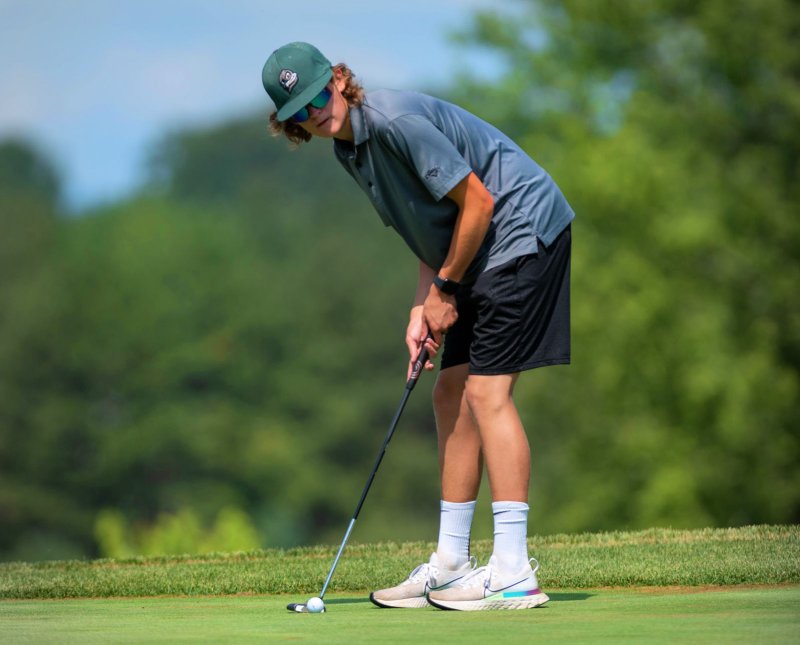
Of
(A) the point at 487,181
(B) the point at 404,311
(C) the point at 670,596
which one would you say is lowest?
(C) the point at 670,596

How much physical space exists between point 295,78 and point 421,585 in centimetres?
188

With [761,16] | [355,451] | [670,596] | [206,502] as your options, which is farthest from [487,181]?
[355,451]

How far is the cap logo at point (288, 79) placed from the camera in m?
5.10

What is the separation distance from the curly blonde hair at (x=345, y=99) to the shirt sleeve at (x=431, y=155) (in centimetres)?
21

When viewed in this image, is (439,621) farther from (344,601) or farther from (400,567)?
(400,567)

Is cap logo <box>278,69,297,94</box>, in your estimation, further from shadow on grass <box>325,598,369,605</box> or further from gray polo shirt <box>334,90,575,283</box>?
shadow on grass <box>325,598,369,605</box>

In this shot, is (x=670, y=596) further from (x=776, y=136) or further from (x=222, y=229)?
(x=222, y=229)

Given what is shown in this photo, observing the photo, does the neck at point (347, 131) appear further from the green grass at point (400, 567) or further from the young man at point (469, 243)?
the green grass at point (400, 567)

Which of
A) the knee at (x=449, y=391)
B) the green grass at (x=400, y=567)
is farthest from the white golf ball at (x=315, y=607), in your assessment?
the knee at (x=449, y=391)

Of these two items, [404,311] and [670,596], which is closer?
[670,596]

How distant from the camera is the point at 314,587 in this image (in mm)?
6098

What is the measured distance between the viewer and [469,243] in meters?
5.12

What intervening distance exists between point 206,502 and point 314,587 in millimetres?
42159

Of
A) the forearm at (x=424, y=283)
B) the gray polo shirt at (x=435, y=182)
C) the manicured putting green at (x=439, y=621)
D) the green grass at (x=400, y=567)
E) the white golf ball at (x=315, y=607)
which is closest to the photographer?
the manicured putting green at (x=439, y=621)
